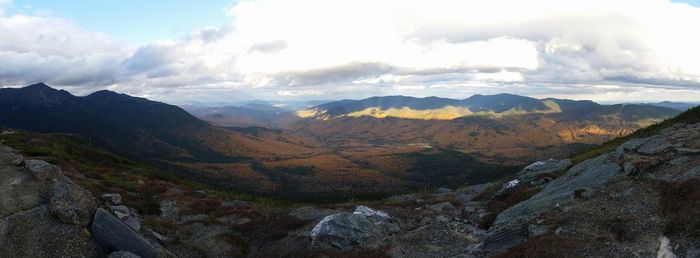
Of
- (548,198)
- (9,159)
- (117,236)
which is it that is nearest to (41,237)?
(117,236)

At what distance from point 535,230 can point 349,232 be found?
14376 millimetres

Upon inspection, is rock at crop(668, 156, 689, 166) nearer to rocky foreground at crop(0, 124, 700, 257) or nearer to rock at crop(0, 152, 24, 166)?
rocky foreground at crop(0, 124, 700, 257)

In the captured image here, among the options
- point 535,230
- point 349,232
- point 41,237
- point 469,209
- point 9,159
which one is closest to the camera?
point 41,237

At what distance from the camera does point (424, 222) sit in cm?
4003

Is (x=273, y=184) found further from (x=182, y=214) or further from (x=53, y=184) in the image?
(x=53, y=184)

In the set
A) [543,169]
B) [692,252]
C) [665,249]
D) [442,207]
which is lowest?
[442,207]

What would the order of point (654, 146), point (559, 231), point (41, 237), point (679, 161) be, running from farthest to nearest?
1. point (654, 146)
2. point (679, 161)
3. point (559, 231)
4. point (41, 237)

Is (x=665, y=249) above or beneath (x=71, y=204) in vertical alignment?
beneath

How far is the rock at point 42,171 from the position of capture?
2523cm

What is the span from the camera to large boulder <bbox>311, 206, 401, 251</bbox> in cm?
3238

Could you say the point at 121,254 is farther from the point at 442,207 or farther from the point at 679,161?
the point at 679,161

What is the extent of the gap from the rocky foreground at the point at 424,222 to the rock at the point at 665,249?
7 cm

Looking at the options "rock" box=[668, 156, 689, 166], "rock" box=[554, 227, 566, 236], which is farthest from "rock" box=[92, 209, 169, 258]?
"rock" box=[668, 156, 689, 166]

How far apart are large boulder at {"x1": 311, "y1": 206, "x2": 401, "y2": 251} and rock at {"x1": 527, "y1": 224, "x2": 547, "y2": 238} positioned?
11.5m
